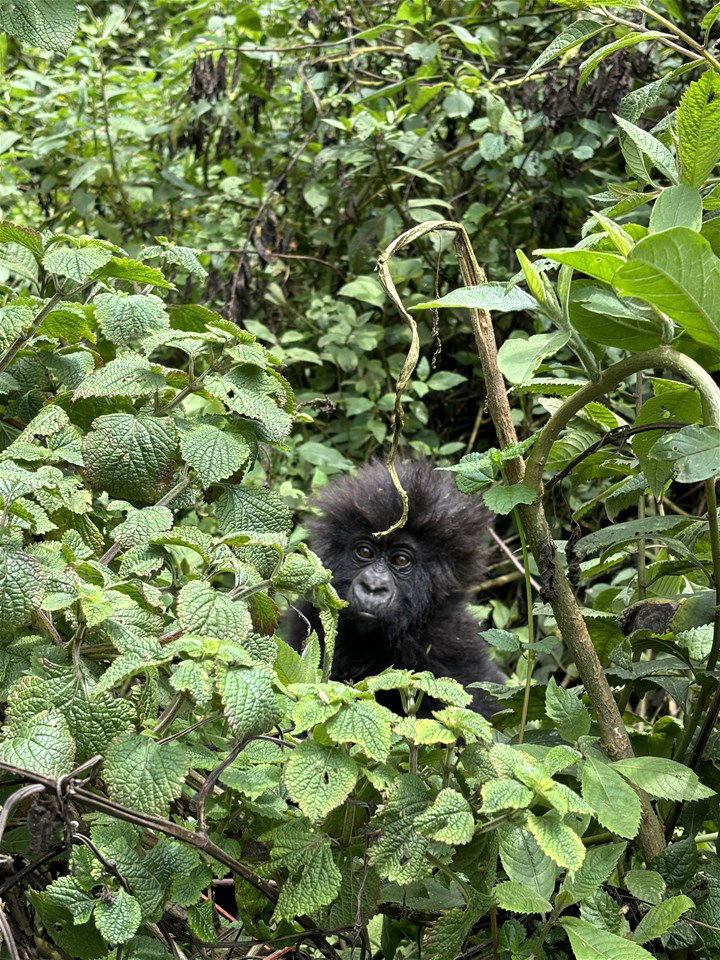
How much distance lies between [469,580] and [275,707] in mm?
2428

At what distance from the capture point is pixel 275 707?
1.07 m

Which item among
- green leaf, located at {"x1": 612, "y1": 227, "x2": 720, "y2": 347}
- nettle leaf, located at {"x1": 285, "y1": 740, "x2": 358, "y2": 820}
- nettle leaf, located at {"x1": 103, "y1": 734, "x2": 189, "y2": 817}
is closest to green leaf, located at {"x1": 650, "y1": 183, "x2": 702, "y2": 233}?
green leaf, located at {"x1": 612, "y1": 227, "x2": 720, "y2": 347}

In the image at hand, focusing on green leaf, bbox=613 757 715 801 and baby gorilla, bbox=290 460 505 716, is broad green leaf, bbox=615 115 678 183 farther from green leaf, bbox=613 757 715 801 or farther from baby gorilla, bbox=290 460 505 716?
baby gorilla, bbox=290 460 505 716

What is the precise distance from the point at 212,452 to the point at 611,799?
2.15 ft

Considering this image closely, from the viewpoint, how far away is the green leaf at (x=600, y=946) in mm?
1075

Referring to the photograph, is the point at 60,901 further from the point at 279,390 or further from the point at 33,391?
the point at 33,391

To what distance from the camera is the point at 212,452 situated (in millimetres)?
1384

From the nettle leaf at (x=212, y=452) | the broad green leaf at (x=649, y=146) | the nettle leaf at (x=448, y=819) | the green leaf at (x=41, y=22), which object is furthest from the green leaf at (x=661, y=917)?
the green leaf at (x=41, y=22)

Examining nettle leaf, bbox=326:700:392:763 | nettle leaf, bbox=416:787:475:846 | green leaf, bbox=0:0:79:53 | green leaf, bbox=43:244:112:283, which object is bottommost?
nettle leaf, bbox=416:787:475:846

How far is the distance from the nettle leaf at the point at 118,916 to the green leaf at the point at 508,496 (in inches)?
23.9

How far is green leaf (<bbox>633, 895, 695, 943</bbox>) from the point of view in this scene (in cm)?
113

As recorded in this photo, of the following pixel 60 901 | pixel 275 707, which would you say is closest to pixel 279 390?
pixel 275 707

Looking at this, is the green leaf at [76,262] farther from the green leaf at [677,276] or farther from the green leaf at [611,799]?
the green leaf at [611,799]

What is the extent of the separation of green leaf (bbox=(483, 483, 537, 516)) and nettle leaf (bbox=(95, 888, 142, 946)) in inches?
23.9
